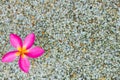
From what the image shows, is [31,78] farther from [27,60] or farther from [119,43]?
[119,43]

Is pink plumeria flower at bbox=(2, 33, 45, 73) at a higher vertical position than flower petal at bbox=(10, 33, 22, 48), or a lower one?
lower

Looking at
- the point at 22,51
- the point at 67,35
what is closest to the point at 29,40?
the point at 22,51

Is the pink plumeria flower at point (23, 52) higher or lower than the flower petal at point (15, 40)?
lower

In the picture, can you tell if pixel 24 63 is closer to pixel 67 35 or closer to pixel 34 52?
pixel 34 52

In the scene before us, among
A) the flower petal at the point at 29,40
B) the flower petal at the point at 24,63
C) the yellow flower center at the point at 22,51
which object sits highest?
the flower petal at the point at 29,40

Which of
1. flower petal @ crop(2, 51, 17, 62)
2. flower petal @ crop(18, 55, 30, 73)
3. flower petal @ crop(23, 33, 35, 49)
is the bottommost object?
flower petal @ crop(18, 55, 30, 73)
